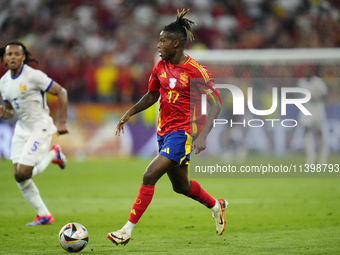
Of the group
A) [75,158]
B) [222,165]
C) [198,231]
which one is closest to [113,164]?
[75,158]

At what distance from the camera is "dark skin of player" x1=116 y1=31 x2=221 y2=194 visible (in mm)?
5293

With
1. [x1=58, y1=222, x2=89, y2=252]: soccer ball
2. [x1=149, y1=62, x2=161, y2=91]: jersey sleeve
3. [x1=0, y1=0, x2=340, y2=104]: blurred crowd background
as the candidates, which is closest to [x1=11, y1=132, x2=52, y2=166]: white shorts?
[x1=58, y1=222, x2=89, y2=252]: soccer ball

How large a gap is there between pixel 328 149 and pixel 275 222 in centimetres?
1102

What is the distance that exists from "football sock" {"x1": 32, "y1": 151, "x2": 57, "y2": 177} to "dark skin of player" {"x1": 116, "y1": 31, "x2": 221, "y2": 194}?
2.03 metres

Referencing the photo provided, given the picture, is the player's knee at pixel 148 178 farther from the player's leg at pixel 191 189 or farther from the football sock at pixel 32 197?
the football sock at pixel 32 197

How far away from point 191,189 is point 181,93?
1156 mm

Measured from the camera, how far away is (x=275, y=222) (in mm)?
7023

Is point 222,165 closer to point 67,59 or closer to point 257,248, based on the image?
point 67,59

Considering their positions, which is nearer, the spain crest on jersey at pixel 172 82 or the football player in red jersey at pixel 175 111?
the football player in red jersey at pixel 175 111

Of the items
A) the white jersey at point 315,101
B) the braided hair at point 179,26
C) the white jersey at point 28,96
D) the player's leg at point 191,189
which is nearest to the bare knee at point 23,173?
the white jersey at point 28,96

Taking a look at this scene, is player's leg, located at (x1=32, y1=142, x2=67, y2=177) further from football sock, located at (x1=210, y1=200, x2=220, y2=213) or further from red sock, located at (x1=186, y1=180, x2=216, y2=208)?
football sock, located at (x1=210, y1=200, x2=220, y2=213)

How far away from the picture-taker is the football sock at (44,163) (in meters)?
7.20

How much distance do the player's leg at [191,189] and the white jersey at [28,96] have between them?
2431mm

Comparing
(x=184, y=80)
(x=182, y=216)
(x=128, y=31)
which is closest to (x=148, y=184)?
(x=184, y=80)
